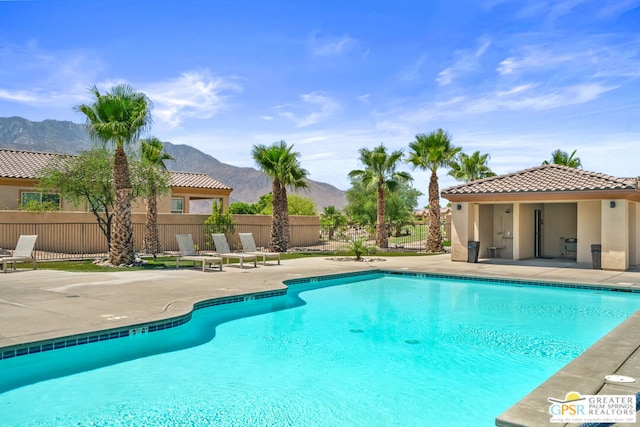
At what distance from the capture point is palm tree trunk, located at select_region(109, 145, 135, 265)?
52.5 ft

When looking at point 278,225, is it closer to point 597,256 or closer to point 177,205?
point 177,205

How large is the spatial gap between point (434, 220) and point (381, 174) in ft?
12.6

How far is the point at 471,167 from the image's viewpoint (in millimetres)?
33844

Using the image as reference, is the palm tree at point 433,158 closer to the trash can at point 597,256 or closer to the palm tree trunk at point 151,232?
the trash can at point 597,256

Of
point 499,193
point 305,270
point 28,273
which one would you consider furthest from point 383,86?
point 28,273

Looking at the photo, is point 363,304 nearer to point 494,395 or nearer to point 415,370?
point 415,370

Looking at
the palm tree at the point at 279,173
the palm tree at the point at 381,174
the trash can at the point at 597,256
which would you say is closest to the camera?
the trash can at the point at 597,256

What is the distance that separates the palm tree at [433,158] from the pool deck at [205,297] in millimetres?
6502

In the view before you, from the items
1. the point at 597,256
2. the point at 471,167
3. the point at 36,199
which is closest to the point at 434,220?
the point at 597,256

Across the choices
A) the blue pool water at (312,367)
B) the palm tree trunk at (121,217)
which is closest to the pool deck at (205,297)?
the blue pool water at (312,367)

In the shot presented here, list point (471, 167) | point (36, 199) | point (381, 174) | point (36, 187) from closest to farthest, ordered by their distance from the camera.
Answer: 1. point (36, 187)
2. point (36, 199)
3. point (381, 174)
4. point (471, 167)

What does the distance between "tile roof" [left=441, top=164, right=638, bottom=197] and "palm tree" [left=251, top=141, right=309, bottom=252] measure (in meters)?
7.93

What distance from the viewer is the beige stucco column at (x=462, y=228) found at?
19219 millimetres

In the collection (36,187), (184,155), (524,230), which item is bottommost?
(524,230)
